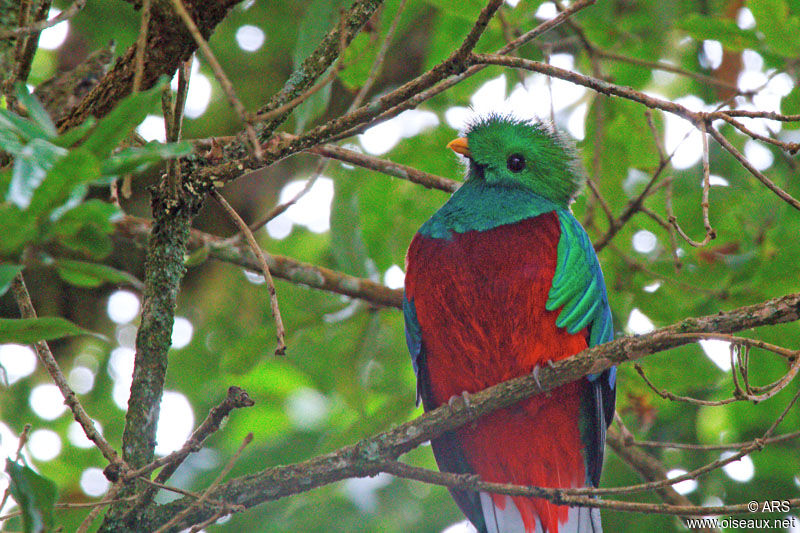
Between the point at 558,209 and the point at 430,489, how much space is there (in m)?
2.54

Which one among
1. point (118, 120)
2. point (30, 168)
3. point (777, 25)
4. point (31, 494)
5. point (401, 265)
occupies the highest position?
point (777, 25)

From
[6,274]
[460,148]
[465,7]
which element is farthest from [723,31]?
[6,274]

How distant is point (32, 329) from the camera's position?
57.9 inches

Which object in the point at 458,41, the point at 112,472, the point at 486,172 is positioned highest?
the point at 458,41

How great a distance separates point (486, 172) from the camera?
3285 millimetres

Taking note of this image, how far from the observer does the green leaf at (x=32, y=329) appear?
4.71 feet

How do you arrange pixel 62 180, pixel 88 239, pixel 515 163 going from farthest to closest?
pixel 515 163, pixel 88 239, pixel 62 180

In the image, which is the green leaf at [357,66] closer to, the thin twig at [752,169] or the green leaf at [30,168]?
the thin twig at [752,169]

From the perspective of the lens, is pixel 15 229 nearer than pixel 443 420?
Yes

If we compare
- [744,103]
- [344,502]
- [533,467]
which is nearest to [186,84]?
[533,467]

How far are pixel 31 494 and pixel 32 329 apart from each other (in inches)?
12.3

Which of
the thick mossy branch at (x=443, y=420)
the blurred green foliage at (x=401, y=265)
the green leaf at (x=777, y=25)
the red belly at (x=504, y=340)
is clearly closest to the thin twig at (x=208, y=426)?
the thick mossy branch at (x=443, y=420)

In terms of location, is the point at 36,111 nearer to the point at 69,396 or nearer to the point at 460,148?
the point at 69,396

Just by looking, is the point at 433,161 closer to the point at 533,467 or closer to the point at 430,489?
the point at 533,467
